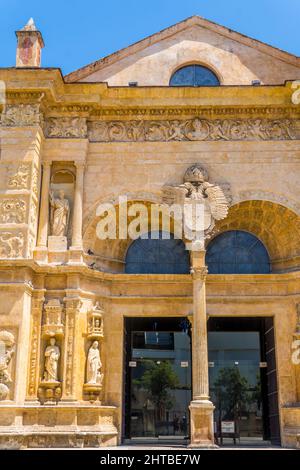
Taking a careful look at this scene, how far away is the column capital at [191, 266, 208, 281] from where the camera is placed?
640 inches

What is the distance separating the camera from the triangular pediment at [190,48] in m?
18.6

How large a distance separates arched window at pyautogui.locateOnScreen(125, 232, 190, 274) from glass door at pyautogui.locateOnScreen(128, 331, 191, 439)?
2.73 m

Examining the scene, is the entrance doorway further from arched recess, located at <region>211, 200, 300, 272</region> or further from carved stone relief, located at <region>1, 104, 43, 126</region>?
carved stone relief, located at <region>1, 104, 43, 126</region>

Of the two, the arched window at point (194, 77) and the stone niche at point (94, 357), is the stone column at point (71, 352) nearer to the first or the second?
the stone niche at point (94, 357)

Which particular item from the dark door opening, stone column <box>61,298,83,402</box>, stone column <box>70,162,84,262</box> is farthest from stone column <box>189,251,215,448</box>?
stone column <box>70,162,84,262</box>

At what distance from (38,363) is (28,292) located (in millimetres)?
1924

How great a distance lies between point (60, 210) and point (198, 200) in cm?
403

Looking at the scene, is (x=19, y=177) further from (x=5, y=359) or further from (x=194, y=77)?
(x=194, y=77)

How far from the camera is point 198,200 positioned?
55.2 feet

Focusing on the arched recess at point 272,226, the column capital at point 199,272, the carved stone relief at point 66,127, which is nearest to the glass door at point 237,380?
the arched recess at point 272,226

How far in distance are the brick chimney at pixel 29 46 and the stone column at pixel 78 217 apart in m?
3.68

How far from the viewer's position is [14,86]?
1703 centimetres
